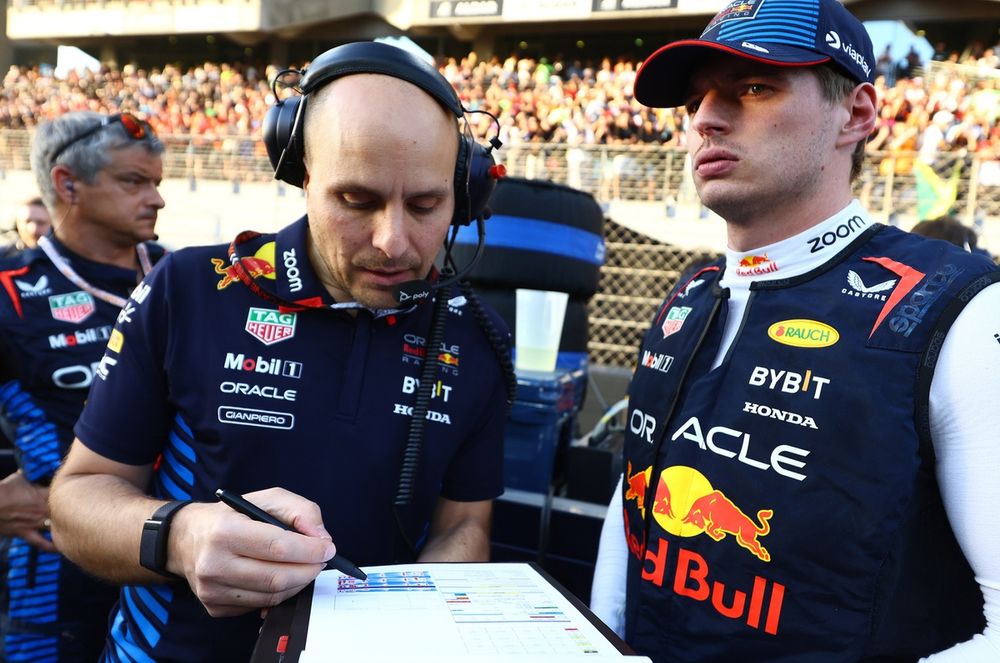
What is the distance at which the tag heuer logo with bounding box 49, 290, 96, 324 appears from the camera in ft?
6.77

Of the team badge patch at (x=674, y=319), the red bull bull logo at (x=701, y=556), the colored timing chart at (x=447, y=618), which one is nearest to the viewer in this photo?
the colored timing chart at (x=447, y=618)

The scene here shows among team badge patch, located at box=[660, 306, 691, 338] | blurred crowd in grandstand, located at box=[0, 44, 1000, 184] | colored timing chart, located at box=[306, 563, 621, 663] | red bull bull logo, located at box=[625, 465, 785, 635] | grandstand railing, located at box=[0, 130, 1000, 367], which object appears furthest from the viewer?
blurred crowd in grandstand, located at box=[0, 44, 1000, 184]

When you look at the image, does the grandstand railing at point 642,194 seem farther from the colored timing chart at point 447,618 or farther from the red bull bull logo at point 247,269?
the colored timing chart at point 447,618

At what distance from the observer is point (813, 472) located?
1.10m

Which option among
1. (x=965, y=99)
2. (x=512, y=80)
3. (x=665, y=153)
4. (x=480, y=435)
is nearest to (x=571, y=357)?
(x=480, y=435)

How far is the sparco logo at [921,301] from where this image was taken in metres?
1.07

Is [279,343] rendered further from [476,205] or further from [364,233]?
[476,205]

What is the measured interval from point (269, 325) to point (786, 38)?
3.36ft

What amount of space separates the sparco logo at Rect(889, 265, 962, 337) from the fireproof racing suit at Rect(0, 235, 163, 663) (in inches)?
80.4

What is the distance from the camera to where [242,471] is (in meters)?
1.21

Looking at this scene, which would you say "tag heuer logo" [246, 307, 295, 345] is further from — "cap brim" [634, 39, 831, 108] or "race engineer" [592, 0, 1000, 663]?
"cap brim" [634, 39, 831, 108]

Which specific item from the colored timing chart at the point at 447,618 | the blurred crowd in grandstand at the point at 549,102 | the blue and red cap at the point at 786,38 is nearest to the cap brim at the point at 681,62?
the blue and red cap at the point at 786,38

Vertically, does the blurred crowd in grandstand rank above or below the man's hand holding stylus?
above

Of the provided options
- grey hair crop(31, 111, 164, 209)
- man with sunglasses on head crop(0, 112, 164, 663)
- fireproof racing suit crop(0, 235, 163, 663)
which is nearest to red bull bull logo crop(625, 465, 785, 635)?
man with sunglasses on head crop(0, 112, 164, 663)
